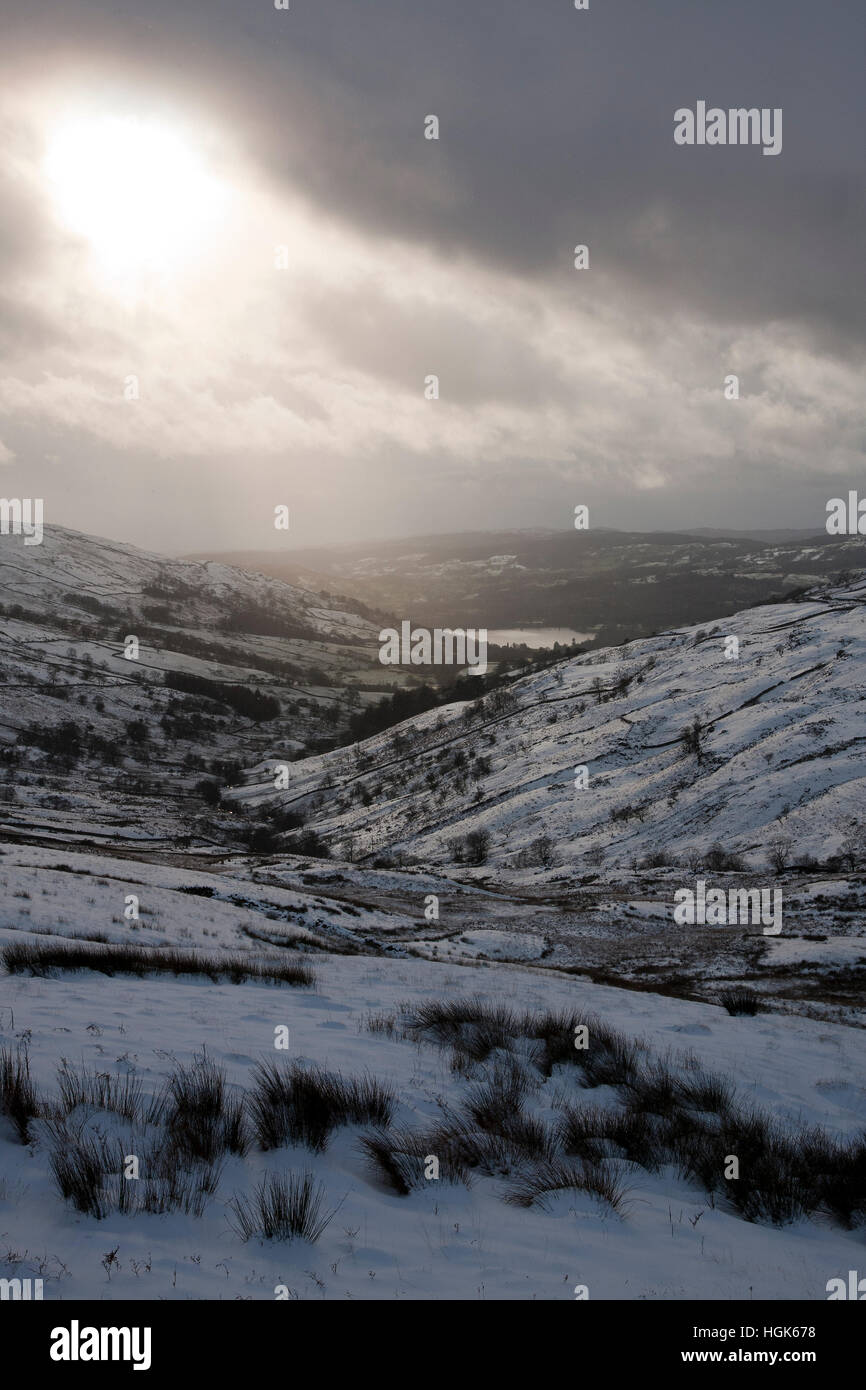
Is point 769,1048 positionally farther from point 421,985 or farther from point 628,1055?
point 421,985

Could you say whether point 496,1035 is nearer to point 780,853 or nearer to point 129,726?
point 780,853

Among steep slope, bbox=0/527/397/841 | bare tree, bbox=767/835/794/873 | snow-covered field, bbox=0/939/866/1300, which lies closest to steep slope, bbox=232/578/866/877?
bare tree, bbox=767/835/794/873

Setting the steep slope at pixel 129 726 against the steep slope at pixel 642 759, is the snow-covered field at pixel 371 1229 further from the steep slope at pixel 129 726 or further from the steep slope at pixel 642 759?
the steep slope at pixel 129 726

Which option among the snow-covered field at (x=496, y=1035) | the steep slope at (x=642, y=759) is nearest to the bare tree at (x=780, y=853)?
the snow-covered field at (x=496, y=1035)

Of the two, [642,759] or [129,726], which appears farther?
[129,726]

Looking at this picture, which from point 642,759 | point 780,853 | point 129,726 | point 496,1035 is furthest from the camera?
point 129,726

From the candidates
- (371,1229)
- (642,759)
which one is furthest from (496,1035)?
(642,759)

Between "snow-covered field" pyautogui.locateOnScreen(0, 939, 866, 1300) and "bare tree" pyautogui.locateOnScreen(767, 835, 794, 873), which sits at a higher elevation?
"snow-covered field" pyautogui.locateOnScreen(0, 939, 866, 1300)

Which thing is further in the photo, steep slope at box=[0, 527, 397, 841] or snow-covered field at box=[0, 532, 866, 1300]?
steep slope at box=[0, 527, 397, 841]

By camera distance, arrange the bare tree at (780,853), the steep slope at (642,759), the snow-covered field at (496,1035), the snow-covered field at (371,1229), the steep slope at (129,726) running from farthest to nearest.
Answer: the steep slope at (129,726) < the steep slope at (642,759) < the bare tree at (780,853) < the snow-covered field at (496,1035) < the snow-covered field at (371,1229)

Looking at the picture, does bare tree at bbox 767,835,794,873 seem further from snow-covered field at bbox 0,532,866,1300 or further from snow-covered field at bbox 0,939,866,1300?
snow-covered field at bbox 0,939,866,1300

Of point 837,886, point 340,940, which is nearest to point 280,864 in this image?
point 340,940

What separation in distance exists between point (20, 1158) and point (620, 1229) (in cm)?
421
